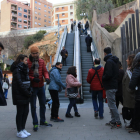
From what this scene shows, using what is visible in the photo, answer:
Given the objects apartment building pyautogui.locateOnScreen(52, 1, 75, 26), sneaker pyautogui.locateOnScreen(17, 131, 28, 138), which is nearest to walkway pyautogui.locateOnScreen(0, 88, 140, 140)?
sneaker pyautogui.locateOnScreen(17, 131, 28, 138)

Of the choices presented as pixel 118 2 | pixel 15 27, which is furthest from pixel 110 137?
pixel 15 27

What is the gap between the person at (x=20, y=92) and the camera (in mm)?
3764

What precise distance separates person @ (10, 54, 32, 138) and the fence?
15.3 feet

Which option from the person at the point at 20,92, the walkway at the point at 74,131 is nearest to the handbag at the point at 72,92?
the walkway at the point at 74,131

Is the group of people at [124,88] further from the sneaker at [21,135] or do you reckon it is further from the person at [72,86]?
the sneaker at [21,135]

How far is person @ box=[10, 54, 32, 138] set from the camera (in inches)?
148

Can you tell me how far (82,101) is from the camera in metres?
8.16

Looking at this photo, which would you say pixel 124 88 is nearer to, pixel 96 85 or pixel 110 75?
pixel 110 75

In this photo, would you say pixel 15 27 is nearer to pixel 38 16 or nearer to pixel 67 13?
pixel 38 16

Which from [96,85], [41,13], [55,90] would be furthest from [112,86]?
[41,13]

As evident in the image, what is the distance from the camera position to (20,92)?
379cm

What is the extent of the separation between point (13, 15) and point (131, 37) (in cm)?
6650

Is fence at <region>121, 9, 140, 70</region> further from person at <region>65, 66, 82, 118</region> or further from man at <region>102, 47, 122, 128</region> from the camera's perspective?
man at <region>102, 47, 122, 128</region>

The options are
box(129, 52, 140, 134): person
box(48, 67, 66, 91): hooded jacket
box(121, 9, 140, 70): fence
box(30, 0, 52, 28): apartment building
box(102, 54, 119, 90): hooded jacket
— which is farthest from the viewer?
box(30, 0, 52, 28): apartment building
